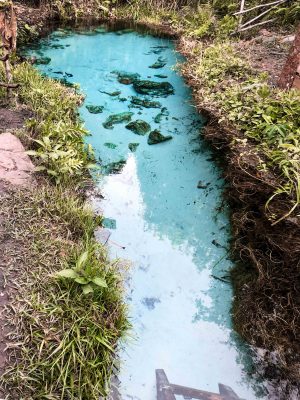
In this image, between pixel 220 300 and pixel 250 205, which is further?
pixel 250 205

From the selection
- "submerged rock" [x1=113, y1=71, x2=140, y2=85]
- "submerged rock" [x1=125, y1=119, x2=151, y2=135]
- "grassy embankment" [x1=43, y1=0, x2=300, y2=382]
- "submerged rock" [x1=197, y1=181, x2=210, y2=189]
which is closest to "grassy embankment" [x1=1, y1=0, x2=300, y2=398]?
"grassy embankment" [x1=43, y1=0, x2=300, y2=382]

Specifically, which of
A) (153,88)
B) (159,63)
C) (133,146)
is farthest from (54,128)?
(159,63)

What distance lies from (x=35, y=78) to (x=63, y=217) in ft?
9.39

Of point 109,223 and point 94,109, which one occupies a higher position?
point 94,109

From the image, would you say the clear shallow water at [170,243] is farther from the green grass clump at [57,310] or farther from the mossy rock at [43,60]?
the green grass clump at [57,310]

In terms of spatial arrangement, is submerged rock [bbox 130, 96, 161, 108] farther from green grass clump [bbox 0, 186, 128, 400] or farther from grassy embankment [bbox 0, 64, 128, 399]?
green grass clump [bbox 0, 186, 128, 400]

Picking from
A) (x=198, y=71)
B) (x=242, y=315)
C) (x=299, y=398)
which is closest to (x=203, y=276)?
(x=242, y=315)

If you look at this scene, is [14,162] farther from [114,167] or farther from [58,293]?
[58,293]

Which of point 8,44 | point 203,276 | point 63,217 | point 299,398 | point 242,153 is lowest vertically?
point 299,398

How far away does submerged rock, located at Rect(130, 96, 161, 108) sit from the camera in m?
5.86

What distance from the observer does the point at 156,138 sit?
510cm

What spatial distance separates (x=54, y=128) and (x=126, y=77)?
2964mm

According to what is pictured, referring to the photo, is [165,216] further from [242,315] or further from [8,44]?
[8,44]

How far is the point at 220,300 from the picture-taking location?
3.29 m
